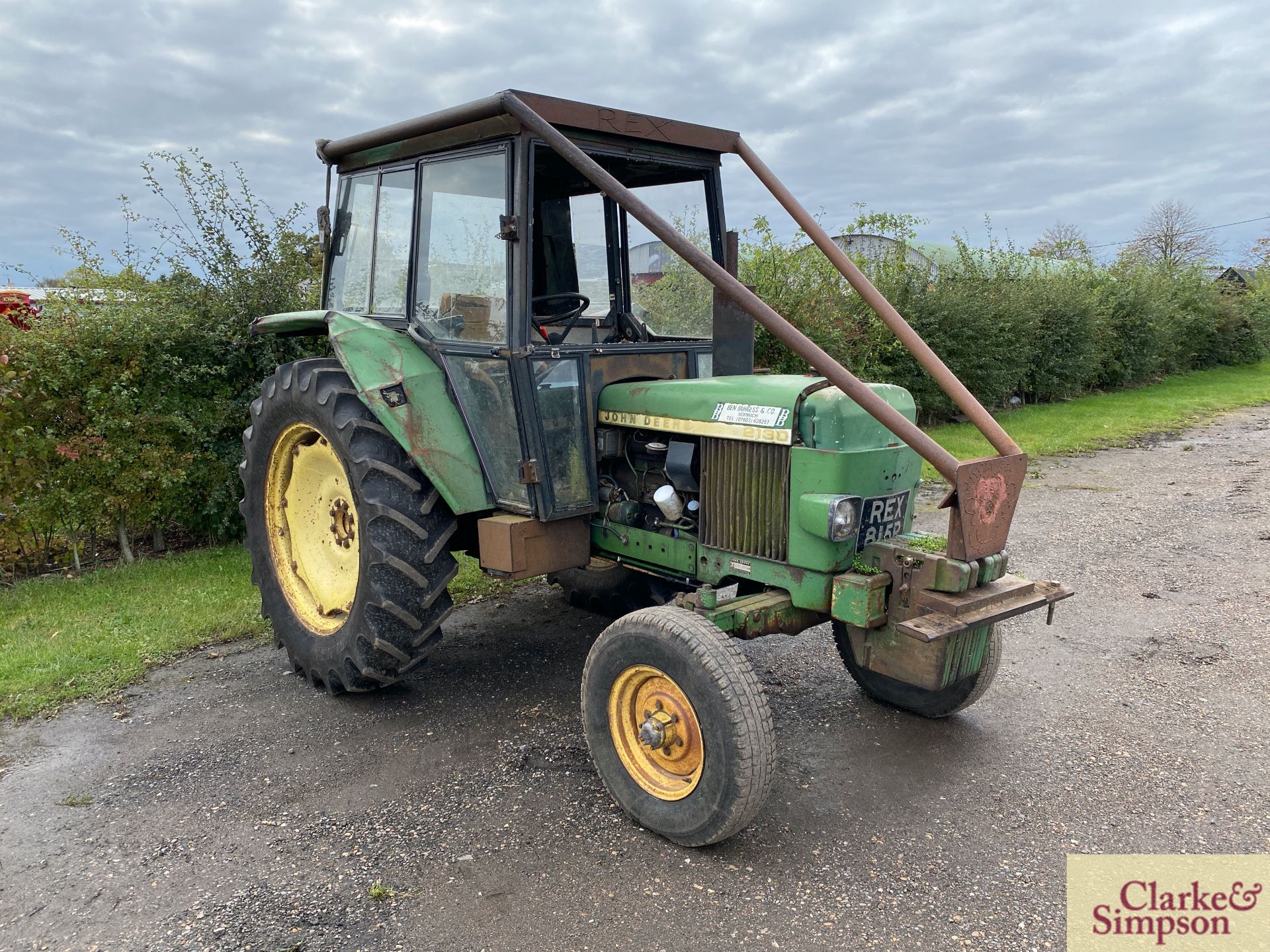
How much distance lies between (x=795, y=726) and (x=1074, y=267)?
1740cm

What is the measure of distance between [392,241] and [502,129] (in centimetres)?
97

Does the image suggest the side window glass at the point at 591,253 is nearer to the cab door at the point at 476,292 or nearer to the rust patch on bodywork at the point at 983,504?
the cab door at the point at 476,292

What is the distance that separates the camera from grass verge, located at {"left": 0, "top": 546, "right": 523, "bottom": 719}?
14.3ft

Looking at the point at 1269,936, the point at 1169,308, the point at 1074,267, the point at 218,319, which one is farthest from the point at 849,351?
the point at 1169,308

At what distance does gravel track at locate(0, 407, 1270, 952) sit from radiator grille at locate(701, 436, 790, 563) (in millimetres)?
934

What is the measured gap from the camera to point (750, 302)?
3.11 metres

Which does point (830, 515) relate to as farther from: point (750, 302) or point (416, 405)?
point (416, 405)

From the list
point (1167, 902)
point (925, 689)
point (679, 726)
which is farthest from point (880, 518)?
point (1167, 902)

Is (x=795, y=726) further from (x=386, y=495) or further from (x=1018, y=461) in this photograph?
(x=386, y=495)

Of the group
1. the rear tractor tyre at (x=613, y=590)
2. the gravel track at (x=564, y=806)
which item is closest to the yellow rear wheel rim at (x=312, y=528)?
the gravel track at (x=564, y=806)

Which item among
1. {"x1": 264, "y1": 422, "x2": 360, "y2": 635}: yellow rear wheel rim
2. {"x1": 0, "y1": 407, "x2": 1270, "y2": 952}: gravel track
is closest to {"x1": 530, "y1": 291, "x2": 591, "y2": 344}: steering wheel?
{"x1": 264, "y1": 422, "x2": 360, "y2": 635}: yellow rear wheel rim

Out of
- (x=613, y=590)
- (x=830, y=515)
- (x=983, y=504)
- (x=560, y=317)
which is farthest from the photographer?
(x=613, y=590)

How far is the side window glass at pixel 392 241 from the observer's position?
13.7 ft

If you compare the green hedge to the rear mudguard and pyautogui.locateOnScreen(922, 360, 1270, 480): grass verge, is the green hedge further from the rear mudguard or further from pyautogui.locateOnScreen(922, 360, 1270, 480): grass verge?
the rear mudguard
